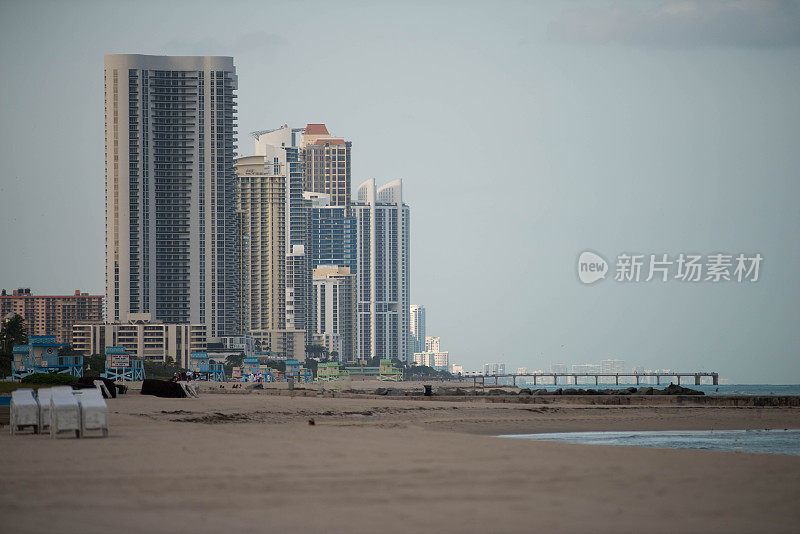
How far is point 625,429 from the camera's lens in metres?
30.6

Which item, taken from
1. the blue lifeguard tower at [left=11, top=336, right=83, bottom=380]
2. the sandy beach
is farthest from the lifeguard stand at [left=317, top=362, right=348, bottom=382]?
the sandy beach

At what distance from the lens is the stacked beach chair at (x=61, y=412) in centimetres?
1770

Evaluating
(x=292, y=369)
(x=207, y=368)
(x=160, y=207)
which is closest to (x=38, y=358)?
(x=207, y=368)

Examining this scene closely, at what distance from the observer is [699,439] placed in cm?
2606

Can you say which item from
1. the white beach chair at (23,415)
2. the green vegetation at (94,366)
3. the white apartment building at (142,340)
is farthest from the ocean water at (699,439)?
the white apartment building at (142,340)

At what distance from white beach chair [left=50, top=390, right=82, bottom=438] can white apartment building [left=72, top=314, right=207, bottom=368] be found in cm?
15947

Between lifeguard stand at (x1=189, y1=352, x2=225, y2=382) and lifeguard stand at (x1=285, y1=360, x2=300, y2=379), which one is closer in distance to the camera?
lifeguard stand at (x1=189, y1=352, x2=225, y2=382)

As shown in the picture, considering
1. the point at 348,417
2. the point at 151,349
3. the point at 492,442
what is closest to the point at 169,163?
the point at 151,349

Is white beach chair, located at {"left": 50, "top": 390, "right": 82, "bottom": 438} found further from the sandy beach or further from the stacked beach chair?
the sandy beach

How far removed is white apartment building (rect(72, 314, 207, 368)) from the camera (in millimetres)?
174625

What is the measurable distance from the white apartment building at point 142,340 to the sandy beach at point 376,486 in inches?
6386

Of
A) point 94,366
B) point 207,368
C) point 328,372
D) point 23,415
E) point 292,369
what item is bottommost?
point 328,372

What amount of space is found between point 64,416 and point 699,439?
17030 millimetres

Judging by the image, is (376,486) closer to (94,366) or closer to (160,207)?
(94,366)
